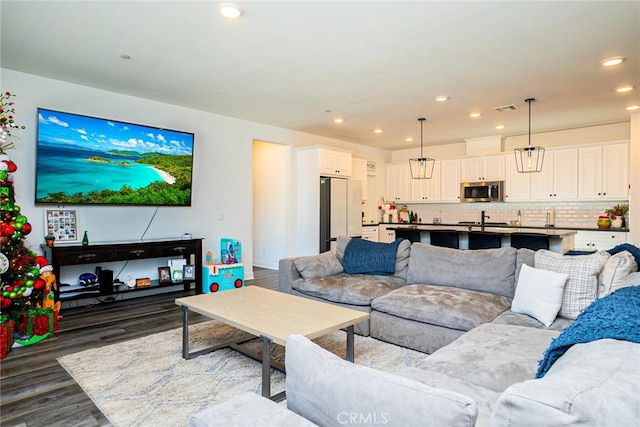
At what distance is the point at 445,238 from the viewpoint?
18.6ft

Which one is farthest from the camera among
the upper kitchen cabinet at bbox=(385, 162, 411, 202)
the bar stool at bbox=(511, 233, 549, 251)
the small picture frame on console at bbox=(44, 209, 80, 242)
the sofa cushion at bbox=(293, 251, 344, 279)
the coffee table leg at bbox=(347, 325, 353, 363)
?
the upper kitchen cabinet at bbox=(385, 162, 411, 202)

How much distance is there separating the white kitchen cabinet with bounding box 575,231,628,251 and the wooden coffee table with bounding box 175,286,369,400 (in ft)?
18.1

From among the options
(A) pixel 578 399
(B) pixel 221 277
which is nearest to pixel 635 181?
(B) pixel 221 277

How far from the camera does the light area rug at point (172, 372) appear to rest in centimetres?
216

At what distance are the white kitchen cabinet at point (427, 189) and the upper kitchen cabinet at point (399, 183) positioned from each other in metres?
0.15

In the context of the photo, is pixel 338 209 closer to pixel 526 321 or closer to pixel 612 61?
pixel 612 61

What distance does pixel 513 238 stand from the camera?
16.5 feet

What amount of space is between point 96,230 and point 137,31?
260 cm

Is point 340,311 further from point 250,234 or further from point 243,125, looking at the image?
point 243,125

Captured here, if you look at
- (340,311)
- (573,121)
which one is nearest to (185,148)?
(340,311)

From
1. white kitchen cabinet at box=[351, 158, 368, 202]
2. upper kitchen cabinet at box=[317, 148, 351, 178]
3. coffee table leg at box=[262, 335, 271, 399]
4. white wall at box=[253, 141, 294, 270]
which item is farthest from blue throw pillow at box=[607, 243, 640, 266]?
white kitchen cabinet at box=[351, 158, 368, 202]

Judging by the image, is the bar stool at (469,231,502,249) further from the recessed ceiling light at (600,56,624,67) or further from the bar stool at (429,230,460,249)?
the recessed ceiling light at (600,56,624,67)

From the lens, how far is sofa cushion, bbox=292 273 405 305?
11.1 feet

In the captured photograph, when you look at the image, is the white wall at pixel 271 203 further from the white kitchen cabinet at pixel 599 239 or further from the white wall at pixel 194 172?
the white kitchen cabinet at pixel 599 239
